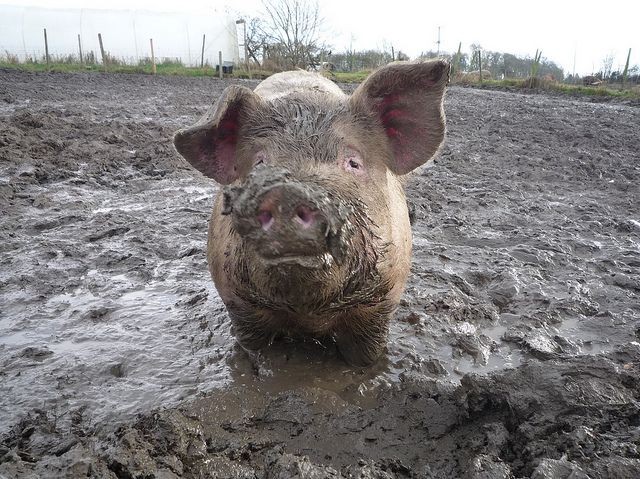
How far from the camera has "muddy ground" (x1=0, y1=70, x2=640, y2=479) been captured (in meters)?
2.54

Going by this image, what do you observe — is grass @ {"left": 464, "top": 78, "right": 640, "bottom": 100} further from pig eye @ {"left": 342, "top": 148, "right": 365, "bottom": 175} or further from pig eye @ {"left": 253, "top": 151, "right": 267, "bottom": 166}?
pig eye @ {"left": 253, "top": 151, "right": 267, "bottom": 166}

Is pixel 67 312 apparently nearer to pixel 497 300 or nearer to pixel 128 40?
pixel 497 300

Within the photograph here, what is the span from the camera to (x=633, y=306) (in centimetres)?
418

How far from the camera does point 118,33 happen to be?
34156mm

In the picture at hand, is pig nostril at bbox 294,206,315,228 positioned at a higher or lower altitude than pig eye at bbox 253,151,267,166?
lower

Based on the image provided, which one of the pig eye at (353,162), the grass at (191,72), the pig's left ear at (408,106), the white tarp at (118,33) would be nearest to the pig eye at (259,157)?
the pig eye at (353,162)

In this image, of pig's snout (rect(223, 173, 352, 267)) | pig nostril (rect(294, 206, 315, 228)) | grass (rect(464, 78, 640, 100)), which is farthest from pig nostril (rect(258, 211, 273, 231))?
grass (rect(464, 78, 640, 100))

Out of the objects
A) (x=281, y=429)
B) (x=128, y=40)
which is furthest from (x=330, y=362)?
(x=128, y=40)

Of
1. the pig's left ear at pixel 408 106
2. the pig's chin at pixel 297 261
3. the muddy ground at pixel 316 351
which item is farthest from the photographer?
the pig's left ear at pixel 408 106

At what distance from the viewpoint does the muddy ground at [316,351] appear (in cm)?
254

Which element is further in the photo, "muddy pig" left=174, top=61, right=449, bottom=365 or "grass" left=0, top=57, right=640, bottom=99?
"grass" left=0, top=57, right=640, bottom=99

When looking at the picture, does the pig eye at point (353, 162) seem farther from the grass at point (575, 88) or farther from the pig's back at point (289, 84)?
the grass at point (575, 88)

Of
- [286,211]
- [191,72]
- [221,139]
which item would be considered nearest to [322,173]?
[286,211]

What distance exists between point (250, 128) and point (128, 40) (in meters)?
34.9
